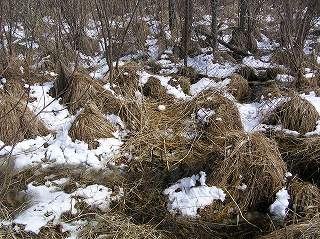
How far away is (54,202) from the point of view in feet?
13.1

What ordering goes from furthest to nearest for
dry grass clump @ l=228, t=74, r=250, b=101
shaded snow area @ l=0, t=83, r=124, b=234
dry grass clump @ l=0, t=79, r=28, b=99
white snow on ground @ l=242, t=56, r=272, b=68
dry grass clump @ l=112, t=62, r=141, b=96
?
1. white snow on ground @ l=242, t=56, r=272, b=68
2. dry grass clump @ l=228, t=74, r=250, b=101
3. dry grass clump @ l=112, t=62, r=141, b=96
4. dry grass clump @ l=0, t=79, r=28, b=99
5. shaded snow area @ l=0, t=83, r=124, b=234

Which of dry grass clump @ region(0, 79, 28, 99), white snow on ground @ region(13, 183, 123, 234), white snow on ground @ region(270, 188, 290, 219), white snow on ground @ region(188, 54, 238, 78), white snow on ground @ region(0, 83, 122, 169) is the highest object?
dry grass clump @ region(0, 79, 28, 99)

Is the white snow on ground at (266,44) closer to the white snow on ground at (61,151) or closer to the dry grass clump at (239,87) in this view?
the dry grass clump at (239,87)

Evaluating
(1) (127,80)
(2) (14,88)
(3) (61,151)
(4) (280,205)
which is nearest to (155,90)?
(1) (127,80)

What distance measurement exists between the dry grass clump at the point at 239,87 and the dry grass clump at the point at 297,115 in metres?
0.96

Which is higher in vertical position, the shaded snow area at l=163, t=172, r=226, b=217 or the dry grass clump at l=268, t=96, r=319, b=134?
the dry grass clump at l=268, t=96, r=319, b=134

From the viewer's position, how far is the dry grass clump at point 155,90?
225 inches

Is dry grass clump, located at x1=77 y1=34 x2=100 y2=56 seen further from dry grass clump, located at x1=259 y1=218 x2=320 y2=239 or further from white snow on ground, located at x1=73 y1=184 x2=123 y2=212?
dry grass clump, located at x1=259 y1=218 x2=320 y2=239

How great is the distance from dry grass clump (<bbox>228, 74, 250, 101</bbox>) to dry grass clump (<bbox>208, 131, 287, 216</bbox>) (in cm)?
167

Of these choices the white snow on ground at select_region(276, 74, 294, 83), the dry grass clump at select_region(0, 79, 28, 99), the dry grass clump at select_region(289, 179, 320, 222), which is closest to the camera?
the dry grass clump at select_region(289, 179, 320, 222)

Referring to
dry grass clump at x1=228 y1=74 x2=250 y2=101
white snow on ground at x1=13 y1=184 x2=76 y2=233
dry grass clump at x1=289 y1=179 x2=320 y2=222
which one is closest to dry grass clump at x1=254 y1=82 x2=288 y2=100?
dry grass clump at x1=228 y1=74 x2=250 y2=101

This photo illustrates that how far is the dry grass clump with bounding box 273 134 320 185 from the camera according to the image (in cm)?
421

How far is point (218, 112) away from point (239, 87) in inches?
39.1

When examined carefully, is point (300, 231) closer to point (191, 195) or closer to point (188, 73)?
point (191, 195)
